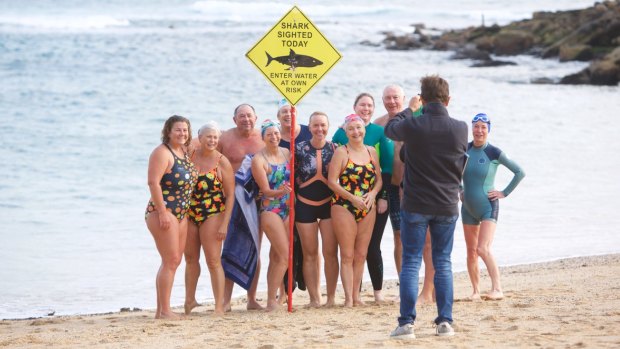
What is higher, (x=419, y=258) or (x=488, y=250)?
(x=488, y=250)

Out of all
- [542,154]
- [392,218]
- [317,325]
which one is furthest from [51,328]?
[542,154]

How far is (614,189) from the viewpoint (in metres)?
16.7

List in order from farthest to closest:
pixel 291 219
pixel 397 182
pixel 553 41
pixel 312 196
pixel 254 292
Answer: pixel 553 41
pixel 254 292
pixel 397 182
pixel 312 196
pixel 291 219

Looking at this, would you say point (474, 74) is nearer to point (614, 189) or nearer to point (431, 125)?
point (614, 189)

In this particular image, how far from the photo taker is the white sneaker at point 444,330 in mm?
7492

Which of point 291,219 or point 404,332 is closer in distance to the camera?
point 404,332

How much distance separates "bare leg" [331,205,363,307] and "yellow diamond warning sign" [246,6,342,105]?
3.39 ft

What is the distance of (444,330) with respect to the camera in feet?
24.6

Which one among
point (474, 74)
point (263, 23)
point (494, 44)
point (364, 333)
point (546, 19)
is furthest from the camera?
point (263, 23)

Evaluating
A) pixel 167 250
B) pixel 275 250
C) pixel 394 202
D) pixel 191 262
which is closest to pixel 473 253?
pixel 394 202

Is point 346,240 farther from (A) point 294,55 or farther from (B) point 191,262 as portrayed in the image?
(A) point 294,55

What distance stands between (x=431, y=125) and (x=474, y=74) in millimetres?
34805

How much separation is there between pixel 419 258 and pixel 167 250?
2.41 m

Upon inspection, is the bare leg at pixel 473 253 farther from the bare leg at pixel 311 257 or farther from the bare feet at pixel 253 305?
the bare feet at pixel 253 305
